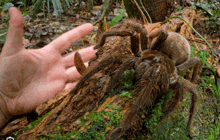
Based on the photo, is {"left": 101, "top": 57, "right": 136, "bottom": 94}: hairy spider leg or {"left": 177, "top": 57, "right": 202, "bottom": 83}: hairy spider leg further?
{"left": 177, "top": 57, "right": 202, "bottom": 83}: hairy spider leg

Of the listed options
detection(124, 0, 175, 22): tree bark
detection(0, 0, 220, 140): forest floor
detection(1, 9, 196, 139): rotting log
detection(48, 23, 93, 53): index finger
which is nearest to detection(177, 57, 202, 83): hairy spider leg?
detection(0, 0, 220, 140): forest floor

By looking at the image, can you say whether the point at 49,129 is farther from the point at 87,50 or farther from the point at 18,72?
the point at 87,50

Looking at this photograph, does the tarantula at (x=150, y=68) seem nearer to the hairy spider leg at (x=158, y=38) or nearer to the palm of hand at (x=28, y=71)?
the hairy spider leg at (x=158, y=38)

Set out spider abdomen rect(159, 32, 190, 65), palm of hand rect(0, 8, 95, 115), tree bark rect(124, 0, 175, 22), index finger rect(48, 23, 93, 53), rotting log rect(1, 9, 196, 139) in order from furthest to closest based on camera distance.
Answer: tree bark rect(124, 0, 175, 22), index finger rect(48, 23, 93, 53), spider abdomen rect(159, 32, 190, 65), palm of hand rect(0, 8, 95, 115), rotting log rect(1, 9, 196, 139)

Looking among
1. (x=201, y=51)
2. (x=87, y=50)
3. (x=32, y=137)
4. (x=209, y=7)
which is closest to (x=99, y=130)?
(x=32, y=137)

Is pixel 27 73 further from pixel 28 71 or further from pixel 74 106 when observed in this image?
pixel 74 106

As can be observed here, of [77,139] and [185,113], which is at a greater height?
[77,139]

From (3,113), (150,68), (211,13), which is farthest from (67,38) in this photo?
(211,13)

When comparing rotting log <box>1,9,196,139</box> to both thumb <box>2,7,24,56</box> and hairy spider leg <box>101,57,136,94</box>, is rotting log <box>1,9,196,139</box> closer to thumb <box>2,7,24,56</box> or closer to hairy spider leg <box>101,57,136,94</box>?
hairy spider leg <box>101,57,136,94</box>
